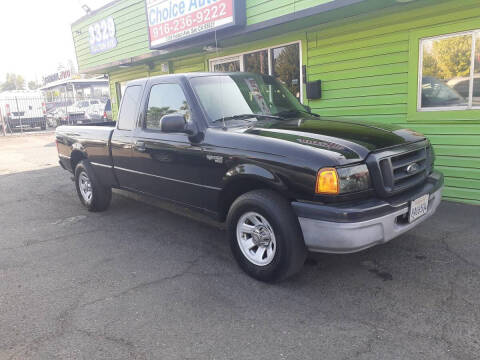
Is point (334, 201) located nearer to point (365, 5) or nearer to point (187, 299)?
point (187, 299)

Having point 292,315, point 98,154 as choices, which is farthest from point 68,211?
point 292,315

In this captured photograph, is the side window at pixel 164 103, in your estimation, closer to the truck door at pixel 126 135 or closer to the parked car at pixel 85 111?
the truck door at pixel 126 135

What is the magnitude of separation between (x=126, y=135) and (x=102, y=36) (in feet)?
27.1

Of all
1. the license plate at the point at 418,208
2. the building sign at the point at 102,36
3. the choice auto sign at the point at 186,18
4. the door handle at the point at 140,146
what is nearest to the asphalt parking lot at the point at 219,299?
the license plate at the point at 418,208

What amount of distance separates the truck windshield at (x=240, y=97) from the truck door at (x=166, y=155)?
238mm

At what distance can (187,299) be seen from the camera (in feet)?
10.6

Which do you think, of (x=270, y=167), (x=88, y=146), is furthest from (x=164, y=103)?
(x=88, y=146)

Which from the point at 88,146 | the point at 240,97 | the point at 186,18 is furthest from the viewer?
the point at 186,18

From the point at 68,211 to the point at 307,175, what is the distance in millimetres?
4650

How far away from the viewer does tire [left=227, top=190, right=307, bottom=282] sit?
3121 mm

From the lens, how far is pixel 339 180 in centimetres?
290

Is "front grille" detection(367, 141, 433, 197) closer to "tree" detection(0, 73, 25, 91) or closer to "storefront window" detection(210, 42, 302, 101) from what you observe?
"storefront window" detection(210, 42, 302, 101)

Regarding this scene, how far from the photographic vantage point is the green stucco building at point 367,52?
17.8ft

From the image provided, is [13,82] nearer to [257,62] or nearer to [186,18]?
[186,18]
